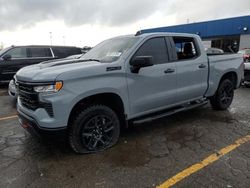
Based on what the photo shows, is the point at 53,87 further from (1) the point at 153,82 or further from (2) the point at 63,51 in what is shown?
(2) the point at 63,51

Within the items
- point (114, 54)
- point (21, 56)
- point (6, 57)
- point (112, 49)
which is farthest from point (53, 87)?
point (21, 56)

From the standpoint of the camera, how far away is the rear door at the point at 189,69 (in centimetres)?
489

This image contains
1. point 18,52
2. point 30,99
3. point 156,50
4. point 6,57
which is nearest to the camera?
point 30,99

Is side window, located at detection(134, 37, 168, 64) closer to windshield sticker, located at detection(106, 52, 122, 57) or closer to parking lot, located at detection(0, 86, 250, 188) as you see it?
windshield sticker, located at detection(106, 52, 122, 57)

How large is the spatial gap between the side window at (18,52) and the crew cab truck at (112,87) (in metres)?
6.52

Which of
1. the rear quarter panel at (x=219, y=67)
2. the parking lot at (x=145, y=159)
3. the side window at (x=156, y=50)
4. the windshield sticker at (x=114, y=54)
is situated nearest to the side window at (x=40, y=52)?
the parking lot at (x=145, y=159)

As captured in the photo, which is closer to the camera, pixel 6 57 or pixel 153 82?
pixel 153 82

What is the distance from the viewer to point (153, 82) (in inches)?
172

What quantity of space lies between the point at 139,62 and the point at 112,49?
868 mm

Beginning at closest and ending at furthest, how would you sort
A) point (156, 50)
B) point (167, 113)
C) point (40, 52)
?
point (156, 50), point (167, 113), point (40, 52)

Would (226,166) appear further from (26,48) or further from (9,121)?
(26,48)

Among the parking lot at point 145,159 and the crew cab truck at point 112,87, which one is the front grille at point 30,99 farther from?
the parking lot at point 145,159

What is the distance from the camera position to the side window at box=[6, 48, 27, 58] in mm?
10289

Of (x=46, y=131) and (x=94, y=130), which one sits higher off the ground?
(x=46, y=131)
